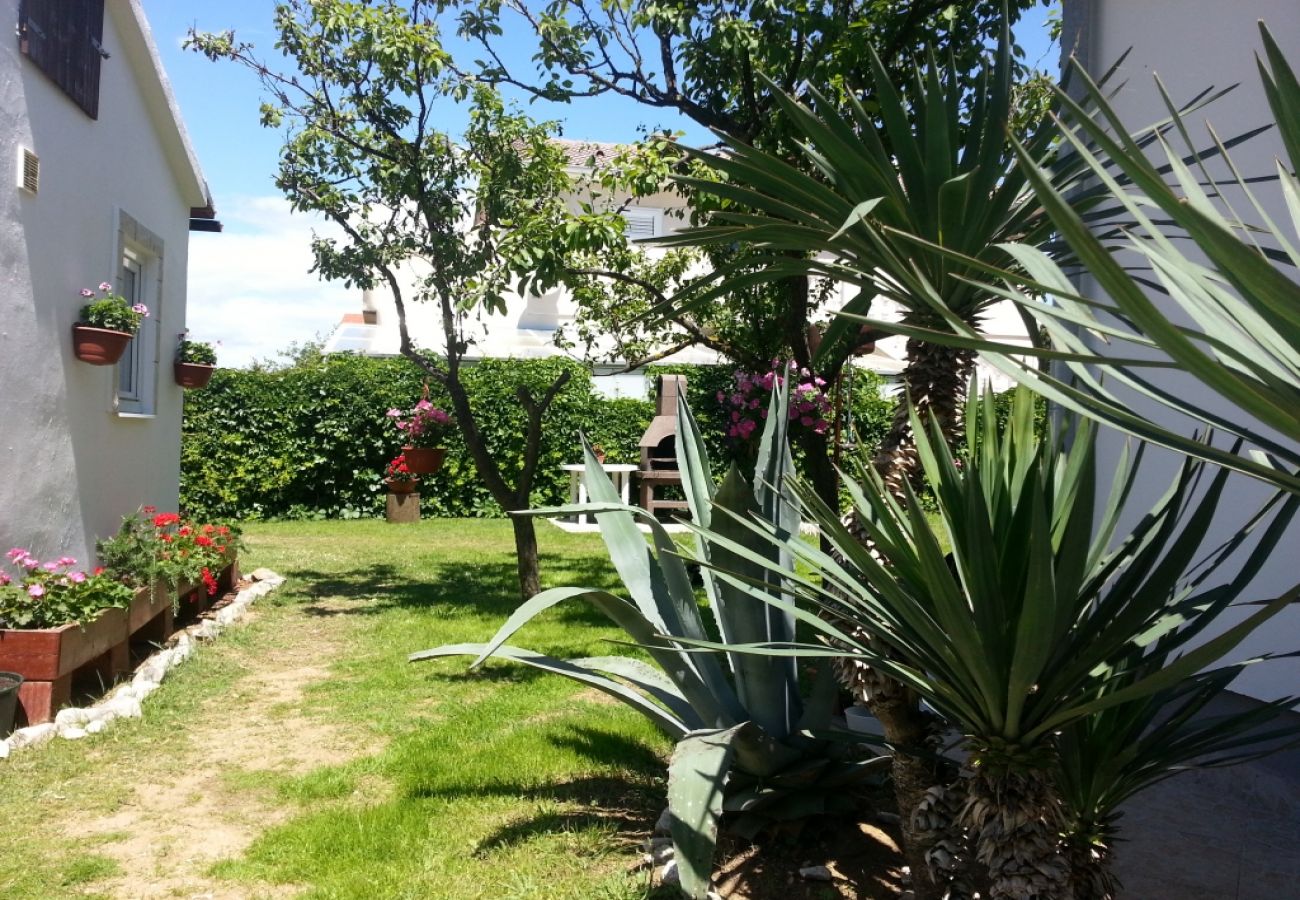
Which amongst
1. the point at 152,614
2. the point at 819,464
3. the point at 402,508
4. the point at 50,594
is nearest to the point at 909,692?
the point at 819,464

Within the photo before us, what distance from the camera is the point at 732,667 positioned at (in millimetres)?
3451

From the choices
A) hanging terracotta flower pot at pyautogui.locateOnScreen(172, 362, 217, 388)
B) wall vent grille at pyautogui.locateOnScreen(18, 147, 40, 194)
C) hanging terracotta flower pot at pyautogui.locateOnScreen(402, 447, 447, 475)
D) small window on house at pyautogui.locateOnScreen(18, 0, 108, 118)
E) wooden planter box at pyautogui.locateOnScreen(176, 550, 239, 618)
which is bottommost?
wooden planter box at pyautogui.locateOnScreen(176, 550, 239, 618)

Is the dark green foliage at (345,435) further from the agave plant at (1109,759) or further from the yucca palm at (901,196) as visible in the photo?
the agave plant at (1109,759)

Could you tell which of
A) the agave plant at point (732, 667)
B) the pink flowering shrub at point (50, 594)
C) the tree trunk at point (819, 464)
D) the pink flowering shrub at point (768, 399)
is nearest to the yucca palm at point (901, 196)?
the agave plant at point (732, 667)

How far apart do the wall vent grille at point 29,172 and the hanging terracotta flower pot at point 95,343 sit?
2.87ft

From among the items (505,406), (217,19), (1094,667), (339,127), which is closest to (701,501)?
(1094,667)

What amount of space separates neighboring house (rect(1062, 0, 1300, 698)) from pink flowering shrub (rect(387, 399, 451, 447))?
940 centimetres

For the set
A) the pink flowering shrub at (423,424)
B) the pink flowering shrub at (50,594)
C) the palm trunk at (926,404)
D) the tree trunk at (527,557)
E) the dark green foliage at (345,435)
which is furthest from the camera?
the dark green foliage at (345,435)

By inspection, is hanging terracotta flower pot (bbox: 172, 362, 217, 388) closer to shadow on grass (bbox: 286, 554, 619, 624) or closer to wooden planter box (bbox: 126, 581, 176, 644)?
shadow on grass (bbox: 286, 554, 619, 624)

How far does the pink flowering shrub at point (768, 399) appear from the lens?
6457mm

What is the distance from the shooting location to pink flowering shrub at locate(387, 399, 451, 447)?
1337 cm

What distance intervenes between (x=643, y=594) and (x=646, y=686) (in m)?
0.34

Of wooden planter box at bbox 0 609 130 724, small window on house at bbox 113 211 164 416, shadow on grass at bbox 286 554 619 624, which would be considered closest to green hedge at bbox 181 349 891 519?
shadow on grass at bbox 286 554 619 624

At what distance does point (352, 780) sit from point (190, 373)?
5.21 metres
